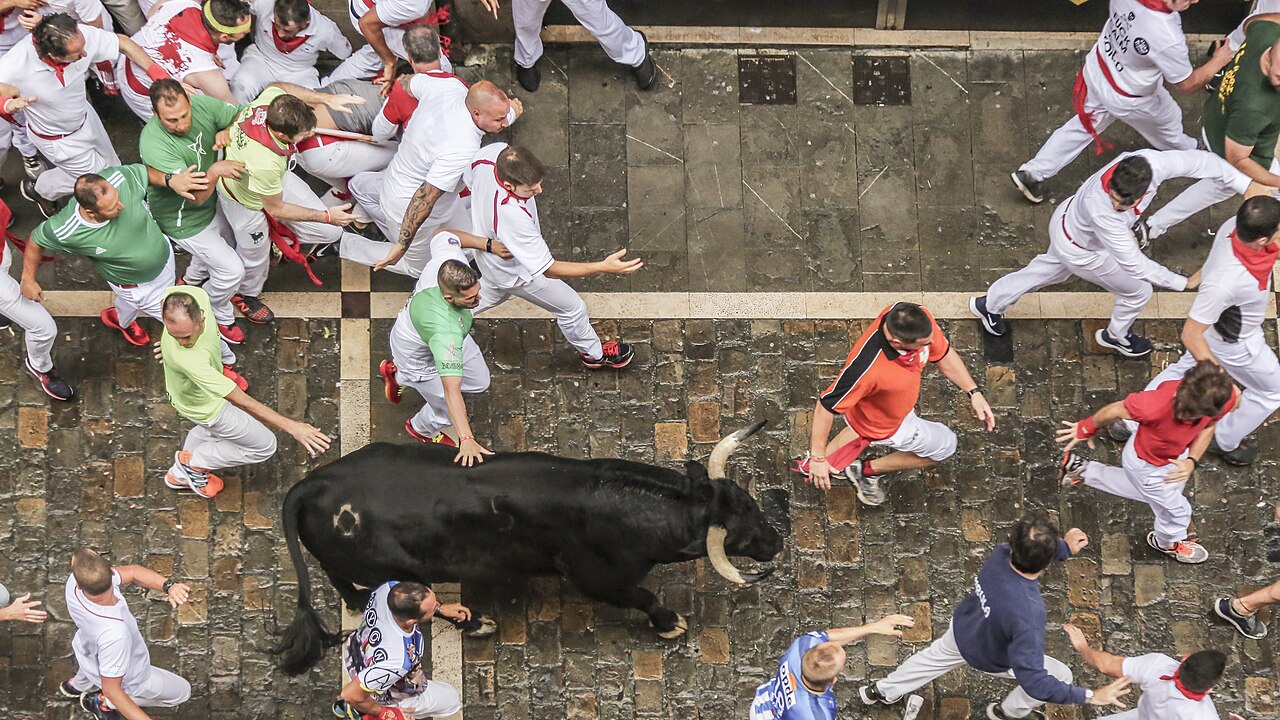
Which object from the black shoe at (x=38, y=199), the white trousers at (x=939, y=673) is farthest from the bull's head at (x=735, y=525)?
the black shoe at (x=38, y=199)

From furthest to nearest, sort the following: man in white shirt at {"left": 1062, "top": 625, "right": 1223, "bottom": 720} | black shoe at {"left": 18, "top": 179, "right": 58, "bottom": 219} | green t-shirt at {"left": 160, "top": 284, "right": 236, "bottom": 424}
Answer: black shoe at {"left": 18, "top": 179, "right": 58, "bottom": 219} → green t-shirt at {"left": 160, "top": 284, "right": 236, "bottom": 424} → man in white shirt at {"left": 1062, "top": 625, "right": 1223, "bottom": 720}

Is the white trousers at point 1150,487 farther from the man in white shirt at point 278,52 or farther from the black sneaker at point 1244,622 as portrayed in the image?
the man in white shirt at point 278,52

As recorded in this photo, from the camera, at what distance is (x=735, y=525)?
7.92m

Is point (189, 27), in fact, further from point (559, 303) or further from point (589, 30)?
point (559, 303)

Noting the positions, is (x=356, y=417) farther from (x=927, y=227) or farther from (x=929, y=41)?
(x=929, y=41)

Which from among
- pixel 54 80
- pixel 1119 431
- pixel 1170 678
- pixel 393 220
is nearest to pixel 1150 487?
pixel 1119 431

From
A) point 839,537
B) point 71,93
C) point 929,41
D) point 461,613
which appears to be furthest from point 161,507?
point 929,41

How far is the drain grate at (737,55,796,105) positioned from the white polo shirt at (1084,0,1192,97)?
248 cm

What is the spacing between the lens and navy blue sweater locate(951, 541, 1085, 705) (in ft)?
24.2

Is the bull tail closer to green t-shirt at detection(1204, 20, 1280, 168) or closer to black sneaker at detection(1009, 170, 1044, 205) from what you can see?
black sneaker at detection(1009, 170, 1044, 205)

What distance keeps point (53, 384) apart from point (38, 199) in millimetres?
1737

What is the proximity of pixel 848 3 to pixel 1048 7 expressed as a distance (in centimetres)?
178

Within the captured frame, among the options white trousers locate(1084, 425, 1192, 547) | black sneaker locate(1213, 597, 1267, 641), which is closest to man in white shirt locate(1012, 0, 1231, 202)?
white trousers locate(1084, 425, 1192, 547)

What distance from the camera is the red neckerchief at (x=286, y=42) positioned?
970 centimetres
